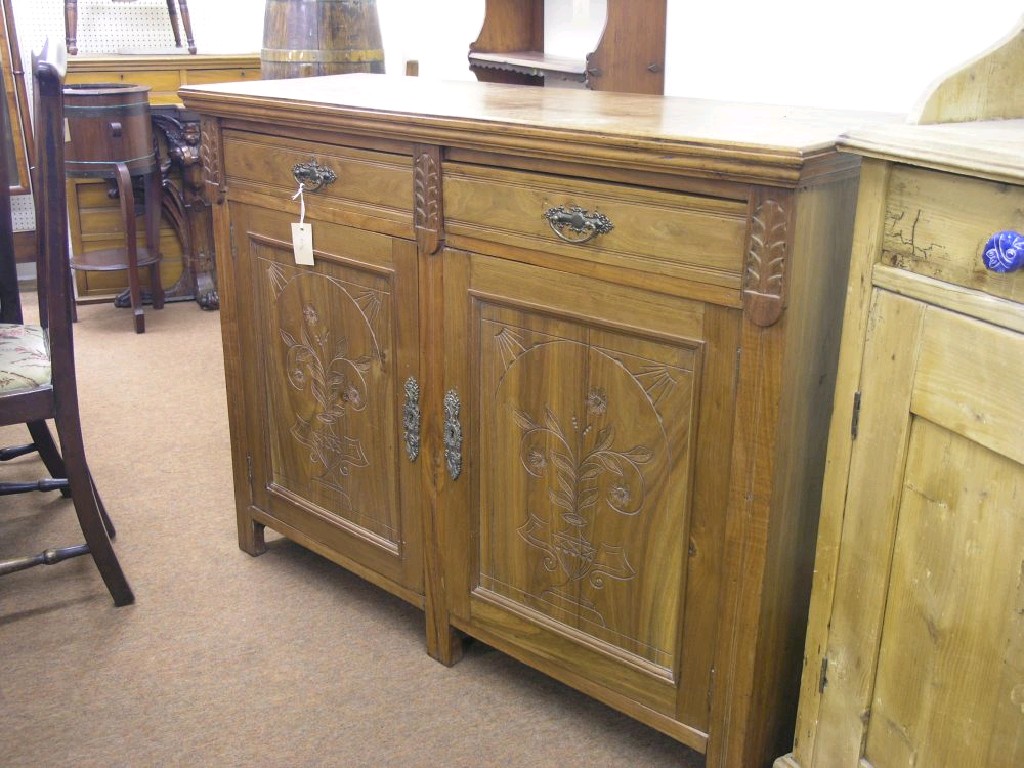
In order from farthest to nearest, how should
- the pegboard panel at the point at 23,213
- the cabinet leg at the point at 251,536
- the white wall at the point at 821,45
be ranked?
A: the pegboard panel at the point at 23,213 → the cabinet leg at the point at 251,536 → the white wall at the point at 821,45

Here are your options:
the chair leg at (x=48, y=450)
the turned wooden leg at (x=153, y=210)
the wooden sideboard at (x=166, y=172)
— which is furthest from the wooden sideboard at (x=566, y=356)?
the wooden sideboard at (x=166, y=172)

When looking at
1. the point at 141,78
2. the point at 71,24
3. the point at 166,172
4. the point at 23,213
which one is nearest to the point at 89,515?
the point at 166,172

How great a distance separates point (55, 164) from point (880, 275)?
5.39 ft

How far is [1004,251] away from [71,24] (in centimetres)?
480

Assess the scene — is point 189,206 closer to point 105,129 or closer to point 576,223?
point 105,129

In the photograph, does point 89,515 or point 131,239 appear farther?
point 131,239

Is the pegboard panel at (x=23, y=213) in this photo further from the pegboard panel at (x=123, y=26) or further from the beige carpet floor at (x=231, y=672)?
the beige carpet floor at (x=231, y=672)

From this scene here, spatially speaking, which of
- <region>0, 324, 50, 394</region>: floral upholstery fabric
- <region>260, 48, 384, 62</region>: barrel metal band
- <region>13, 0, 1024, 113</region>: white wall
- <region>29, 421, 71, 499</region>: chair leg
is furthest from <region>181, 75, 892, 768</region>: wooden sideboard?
<region>260, 48, 384, 62</region>: barrel metal band

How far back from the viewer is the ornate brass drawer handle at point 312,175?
2.04m

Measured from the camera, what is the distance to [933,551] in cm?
135

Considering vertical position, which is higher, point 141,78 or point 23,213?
point 141,78

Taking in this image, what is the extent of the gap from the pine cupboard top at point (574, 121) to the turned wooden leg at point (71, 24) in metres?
2.99

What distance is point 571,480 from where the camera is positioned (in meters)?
1.79

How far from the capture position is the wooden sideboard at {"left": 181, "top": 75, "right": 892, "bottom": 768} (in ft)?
4.90
